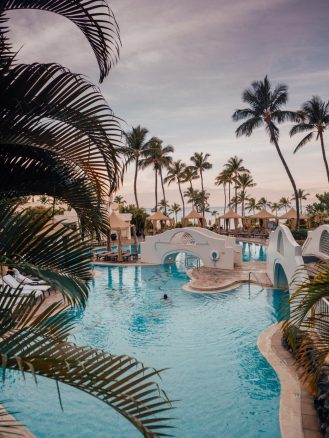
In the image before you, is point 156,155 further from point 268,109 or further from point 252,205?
point 252,205

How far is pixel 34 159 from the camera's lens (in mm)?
3146

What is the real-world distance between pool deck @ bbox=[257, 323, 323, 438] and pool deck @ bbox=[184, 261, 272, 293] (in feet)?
21.3

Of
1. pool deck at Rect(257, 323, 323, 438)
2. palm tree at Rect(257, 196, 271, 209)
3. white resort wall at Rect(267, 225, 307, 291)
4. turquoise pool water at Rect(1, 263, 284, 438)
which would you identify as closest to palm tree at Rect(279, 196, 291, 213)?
palm tree at Rect(257, 196, 271, 209)

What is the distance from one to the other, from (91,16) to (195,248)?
19501 millimetres

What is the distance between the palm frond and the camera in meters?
2.57

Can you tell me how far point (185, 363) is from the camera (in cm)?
900

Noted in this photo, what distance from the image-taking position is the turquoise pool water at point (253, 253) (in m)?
25.3

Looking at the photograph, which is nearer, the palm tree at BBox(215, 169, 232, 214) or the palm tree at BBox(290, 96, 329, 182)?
the palm tree at BBox(290, 96, 329, 182)

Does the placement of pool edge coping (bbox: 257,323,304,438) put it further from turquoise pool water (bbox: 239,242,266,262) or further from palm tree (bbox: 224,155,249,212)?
palm tree (bbox: 224,155,249,212)

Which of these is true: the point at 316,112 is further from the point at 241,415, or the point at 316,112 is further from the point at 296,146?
the point at 241,415

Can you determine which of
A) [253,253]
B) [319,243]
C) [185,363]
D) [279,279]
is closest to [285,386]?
[185,363]

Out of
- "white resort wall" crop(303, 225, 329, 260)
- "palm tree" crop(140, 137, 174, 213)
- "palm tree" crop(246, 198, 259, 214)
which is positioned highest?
"palm tree" crop(140, 137, 174, 213)

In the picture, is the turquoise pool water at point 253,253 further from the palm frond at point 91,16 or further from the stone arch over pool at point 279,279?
the palm frond at point 91,16

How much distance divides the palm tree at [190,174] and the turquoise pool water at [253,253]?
709 inches
